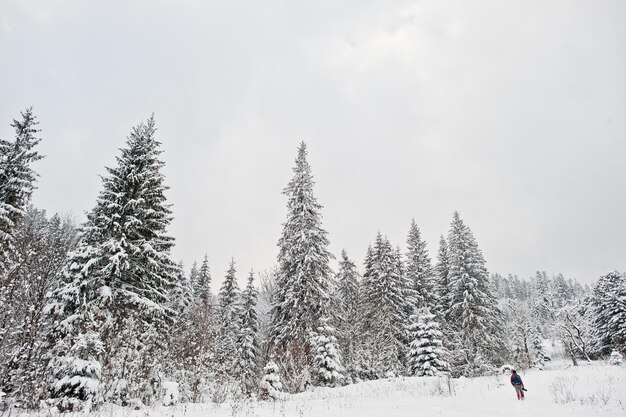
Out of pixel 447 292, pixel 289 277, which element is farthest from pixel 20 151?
pixel 447 292

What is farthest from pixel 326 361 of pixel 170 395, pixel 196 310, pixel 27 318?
pixel 27 318

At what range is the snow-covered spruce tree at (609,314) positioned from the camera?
37.3m

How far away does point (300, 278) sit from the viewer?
22891 mm

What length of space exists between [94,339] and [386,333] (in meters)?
23.5

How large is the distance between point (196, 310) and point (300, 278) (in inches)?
263

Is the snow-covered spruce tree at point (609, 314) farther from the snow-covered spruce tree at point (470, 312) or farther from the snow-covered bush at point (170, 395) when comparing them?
the snow-covered bush at point (170, 395)

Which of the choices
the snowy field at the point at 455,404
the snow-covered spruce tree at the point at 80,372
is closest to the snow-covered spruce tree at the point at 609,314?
the snowy field at the point at 455,404

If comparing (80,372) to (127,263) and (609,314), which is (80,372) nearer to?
(127,263)

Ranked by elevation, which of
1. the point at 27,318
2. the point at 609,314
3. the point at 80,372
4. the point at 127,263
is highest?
the point at 127,263

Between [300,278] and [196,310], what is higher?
[300,278]

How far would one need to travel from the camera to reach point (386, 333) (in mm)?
29531

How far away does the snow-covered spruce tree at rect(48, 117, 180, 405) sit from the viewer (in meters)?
12.6

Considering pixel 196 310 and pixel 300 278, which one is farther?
pixel 300 278

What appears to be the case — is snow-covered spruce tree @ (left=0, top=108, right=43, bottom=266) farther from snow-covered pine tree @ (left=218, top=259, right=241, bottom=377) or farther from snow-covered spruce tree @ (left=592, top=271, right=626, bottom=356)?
snow-covered spruce tree @ (left=592, top=271, right=626, bottom=356)
